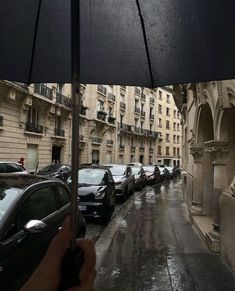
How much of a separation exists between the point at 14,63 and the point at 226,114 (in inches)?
221

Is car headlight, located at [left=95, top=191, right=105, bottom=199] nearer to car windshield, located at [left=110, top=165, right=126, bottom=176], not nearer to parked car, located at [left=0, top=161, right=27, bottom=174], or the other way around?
parked car, located at [left=0, top=161, right=27, bottom=174]

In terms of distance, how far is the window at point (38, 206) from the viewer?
444cm

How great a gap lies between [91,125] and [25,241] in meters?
39.7

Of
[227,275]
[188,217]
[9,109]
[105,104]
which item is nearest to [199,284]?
[227,275]

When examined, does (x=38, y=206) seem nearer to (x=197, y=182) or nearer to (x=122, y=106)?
(x=197, y=182)

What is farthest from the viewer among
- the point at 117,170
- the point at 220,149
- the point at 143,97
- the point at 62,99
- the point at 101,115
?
the point at 143,97

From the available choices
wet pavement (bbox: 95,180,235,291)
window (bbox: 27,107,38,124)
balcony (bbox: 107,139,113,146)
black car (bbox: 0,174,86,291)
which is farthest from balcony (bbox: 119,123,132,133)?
black car (bbox: 0,174,86,291)

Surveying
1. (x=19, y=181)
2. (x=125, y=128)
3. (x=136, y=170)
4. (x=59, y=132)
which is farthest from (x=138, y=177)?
(x=125, y=128)

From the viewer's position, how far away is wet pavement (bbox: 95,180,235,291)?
564 cm

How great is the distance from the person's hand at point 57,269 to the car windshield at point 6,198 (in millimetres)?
2803

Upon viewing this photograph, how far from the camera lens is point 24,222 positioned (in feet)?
14.5

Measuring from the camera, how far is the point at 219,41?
2.23 metres

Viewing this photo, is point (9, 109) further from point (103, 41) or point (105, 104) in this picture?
point (103, 41)

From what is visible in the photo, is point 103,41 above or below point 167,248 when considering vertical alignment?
above
